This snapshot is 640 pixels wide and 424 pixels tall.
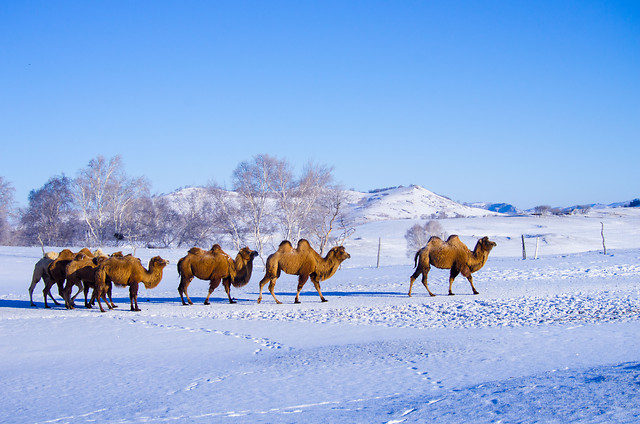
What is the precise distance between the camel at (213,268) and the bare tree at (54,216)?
3835cm

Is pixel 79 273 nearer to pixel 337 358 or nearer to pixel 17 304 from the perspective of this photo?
pixel 17 304

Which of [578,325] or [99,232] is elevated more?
[99,232]

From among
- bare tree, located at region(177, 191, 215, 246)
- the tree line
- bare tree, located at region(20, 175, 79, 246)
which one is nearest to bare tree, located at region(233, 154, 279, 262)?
the tree line

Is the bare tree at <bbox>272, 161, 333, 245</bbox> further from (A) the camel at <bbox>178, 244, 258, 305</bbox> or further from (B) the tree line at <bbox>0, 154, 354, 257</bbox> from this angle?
(A) the camel at <bbox>178, 244, 258, 305</bbox>

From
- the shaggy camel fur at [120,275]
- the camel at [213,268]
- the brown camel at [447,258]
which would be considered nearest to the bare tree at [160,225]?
the camel at [213,268]

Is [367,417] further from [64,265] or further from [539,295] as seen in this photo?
[64,265]

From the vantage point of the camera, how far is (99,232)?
1732 inches

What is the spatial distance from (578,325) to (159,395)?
23.7 feet

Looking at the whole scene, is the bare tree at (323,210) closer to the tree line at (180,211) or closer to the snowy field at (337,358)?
the tree line at (180,211)

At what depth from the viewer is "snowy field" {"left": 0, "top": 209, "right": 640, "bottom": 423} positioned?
5.19 metres

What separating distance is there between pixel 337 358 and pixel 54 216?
160 ft

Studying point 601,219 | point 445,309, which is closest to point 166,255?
point 445,309

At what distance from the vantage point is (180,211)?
58156 millimetres

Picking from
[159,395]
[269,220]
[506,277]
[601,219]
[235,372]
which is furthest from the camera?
[601,219]
